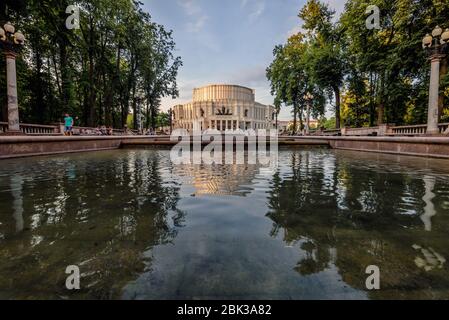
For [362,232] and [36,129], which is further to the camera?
[36,129]

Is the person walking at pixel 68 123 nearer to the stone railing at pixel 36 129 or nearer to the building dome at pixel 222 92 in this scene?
the stone railing at pixel 36 129

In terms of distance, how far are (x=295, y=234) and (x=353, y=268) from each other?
0.73 m

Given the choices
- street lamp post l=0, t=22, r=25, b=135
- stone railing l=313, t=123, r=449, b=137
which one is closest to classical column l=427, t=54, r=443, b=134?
stone railing l=313, t=123, r=449, b=137

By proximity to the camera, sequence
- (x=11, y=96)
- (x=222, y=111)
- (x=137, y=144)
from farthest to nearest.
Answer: (x=222, y=111)
(x=137, y=144)
(x=11, y=96)

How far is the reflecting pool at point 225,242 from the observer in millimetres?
1655

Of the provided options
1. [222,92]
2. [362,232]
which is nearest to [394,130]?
[362,232]

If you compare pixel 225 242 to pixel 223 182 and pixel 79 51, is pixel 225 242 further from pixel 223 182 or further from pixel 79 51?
pixel 79 51

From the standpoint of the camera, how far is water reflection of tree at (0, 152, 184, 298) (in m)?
1.72

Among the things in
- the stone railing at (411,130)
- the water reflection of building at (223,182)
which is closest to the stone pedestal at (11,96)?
the water reflection of building at (223,182)

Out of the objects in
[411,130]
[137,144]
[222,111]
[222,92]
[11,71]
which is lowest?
[137,144]

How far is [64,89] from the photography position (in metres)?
24.2

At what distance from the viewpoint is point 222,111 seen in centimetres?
9788

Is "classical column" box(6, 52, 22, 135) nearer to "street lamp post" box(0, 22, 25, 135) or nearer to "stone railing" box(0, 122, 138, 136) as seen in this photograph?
"street lamp post" box(0, 22, 25, 135)

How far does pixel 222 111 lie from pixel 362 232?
9760cm
